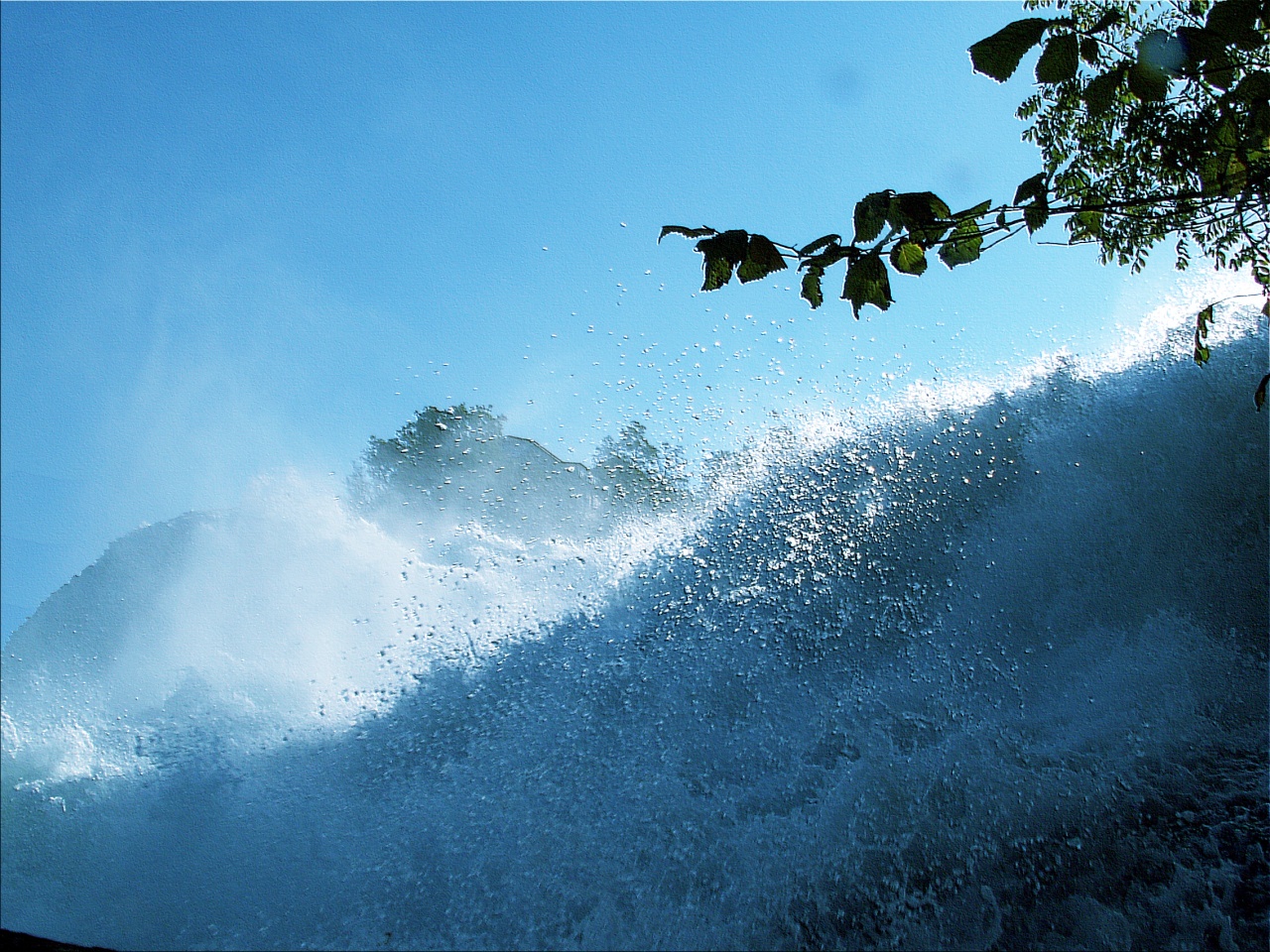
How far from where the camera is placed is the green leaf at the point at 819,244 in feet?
2.53

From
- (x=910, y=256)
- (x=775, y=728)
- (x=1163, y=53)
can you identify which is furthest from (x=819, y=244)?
(x=775, y=728)

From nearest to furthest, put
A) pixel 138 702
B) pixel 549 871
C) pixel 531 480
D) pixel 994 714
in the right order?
pixel 549 871 → pixel 994 714 → pixel 138 702 → pixel 531 480

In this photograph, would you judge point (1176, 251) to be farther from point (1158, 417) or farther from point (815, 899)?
point (815, 899)

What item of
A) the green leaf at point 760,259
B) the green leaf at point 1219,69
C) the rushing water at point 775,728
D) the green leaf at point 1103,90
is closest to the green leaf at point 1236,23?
the green leaf at point 1219,69

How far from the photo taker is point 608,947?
4316 mm

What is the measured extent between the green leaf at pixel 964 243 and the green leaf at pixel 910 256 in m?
0.04

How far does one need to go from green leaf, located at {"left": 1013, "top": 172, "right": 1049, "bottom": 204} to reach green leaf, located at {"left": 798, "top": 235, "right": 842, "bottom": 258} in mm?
186

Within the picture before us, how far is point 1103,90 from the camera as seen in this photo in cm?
86

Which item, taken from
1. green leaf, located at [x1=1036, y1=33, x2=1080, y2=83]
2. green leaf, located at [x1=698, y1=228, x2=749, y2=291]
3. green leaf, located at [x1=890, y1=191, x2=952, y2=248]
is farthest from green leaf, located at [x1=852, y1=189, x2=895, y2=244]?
green leaf, located at [x1=1036, y1=33, x2=1080, y2=83]

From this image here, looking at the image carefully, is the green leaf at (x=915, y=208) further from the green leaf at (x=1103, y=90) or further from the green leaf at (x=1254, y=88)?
the green leaf at (x=1254, y=88)

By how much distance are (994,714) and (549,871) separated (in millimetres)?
2958

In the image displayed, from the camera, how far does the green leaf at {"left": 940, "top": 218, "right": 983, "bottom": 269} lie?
2.98 ft

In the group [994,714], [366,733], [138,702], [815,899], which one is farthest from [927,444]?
[138,702]

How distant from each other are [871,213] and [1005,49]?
18 centimetres
